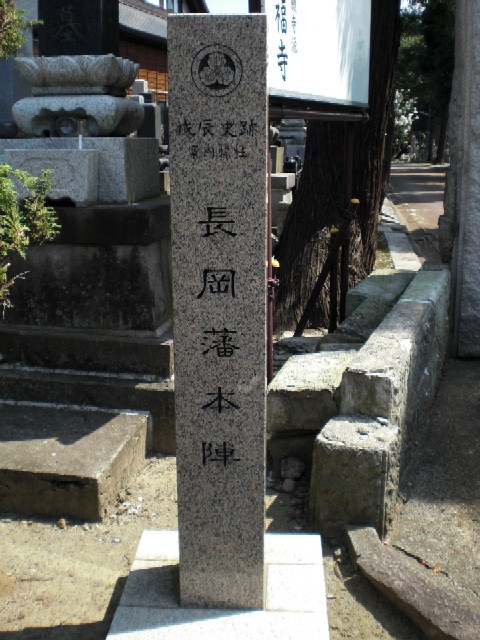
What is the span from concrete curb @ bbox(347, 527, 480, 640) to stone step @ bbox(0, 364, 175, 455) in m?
1.48

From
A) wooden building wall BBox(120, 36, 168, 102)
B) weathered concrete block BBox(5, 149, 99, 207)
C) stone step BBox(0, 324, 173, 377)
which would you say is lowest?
stone step BBox(0, 324, 173, 377)

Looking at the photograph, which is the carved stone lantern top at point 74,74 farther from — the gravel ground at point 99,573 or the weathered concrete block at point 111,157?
the gravel ground at point 99,573

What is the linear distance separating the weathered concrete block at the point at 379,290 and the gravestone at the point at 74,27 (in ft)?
8.26

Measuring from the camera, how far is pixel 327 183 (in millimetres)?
7188

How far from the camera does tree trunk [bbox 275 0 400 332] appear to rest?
23.4 ft

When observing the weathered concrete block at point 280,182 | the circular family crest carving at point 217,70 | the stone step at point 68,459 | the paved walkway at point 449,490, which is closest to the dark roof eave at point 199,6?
the weathered concrete block at point 280,182

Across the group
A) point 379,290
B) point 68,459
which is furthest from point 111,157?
point 379,290

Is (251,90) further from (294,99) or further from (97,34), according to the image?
(97,34)

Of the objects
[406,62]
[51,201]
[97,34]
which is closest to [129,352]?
[51,201]

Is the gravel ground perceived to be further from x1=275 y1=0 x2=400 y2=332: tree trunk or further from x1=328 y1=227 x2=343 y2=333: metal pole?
x1=275 y1=0 x2=400 y2=332: tree trunk

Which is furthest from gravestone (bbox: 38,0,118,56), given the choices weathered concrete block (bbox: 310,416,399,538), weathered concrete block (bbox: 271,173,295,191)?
weathered concrete block (bbox: 271,173,295,191)

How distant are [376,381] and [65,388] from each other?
1979mm

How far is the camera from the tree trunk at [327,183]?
7121 millimetres

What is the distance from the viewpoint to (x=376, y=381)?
131 inches
